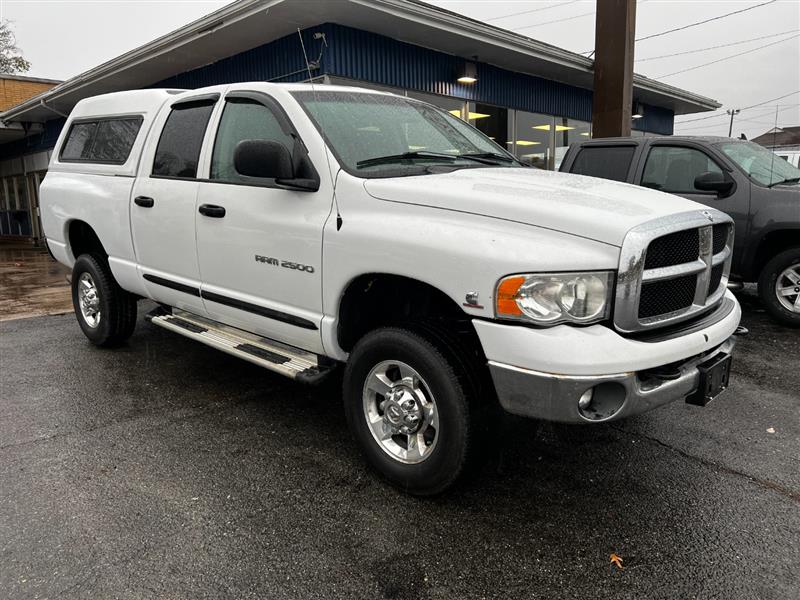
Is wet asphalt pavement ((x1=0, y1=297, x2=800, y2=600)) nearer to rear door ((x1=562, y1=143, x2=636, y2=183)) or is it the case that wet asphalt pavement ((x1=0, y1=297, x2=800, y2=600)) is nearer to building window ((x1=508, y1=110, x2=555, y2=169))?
rear door ((x1=562, y1=143, x2=636, y2=183))

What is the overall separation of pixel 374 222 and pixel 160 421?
211 cm

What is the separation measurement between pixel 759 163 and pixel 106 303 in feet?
22.0

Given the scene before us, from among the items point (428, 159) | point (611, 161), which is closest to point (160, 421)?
point (428, 159)

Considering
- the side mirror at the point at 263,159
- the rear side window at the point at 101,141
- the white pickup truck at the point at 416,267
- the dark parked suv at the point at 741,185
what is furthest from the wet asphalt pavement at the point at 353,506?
the dark parked suv at the point at 741,185

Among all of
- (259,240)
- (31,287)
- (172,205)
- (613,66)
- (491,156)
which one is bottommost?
(31,287)

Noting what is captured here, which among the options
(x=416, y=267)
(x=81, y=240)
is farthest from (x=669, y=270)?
(x=81, y=240)

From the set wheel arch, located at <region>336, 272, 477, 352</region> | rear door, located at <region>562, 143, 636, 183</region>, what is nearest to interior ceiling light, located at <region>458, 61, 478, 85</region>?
rear door, located at <region>562, 143, 636, 183</region>

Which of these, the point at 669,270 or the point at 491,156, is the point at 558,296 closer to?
the point at 669,270

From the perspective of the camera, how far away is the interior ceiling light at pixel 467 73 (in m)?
11.7

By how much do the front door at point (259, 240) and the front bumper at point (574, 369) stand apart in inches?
45.8

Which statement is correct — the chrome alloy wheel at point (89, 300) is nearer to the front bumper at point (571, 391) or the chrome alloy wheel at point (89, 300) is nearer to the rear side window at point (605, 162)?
the front bumper at point (571, 391)

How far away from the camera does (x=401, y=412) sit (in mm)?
2945

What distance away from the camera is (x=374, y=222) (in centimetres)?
296

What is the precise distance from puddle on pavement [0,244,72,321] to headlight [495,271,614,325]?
5048 millimetres
